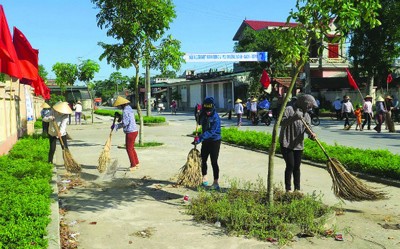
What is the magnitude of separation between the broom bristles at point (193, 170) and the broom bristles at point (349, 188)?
228 cm

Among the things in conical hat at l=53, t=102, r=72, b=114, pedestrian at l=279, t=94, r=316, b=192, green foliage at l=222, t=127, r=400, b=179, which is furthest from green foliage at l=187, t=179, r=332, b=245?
conical hat at l=53, t=102, r=72, b=114

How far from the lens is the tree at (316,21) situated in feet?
17.0

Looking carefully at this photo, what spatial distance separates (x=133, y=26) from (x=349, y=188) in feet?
28.7

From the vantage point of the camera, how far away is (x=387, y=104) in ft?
70.6

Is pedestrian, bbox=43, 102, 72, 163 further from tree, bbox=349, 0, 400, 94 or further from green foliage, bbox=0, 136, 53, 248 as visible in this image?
tree, bbox=349, 0, 400, 94

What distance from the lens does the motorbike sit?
24.7m

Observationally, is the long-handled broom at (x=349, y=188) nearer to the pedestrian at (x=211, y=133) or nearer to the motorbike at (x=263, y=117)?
the pedestrian at (x=211, y=133)

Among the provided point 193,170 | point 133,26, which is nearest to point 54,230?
point 193,170

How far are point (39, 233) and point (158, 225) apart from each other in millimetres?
1701

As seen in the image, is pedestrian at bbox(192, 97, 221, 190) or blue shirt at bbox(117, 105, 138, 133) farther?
blue shirt at bbox(117, 105, 138, 133)

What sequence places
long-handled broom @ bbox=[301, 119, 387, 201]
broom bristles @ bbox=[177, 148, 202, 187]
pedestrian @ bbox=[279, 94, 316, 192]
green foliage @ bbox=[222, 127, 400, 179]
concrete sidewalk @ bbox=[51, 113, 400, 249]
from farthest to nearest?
green foliage @ bbox=[222, 127, 400, 179], broom bristles @ bbox=[177, 148, 202, 187], pedestrian @ bbox=[279, 94, 316, 192], long-handled broom @ bbox=[301, 119, 387, 201], concrete sidewalk @ bbox=[51, 113, 400, 249]

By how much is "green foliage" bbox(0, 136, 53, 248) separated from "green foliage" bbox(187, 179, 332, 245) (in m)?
2.04

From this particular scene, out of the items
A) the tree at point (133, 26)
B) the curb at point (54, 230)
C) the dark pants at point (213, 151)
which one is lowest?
the curb at point (54, 230)

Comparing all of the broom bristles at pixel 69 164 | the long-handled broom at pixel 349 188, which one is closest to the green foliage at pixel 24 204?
the broom bristles at pixel 69 164
